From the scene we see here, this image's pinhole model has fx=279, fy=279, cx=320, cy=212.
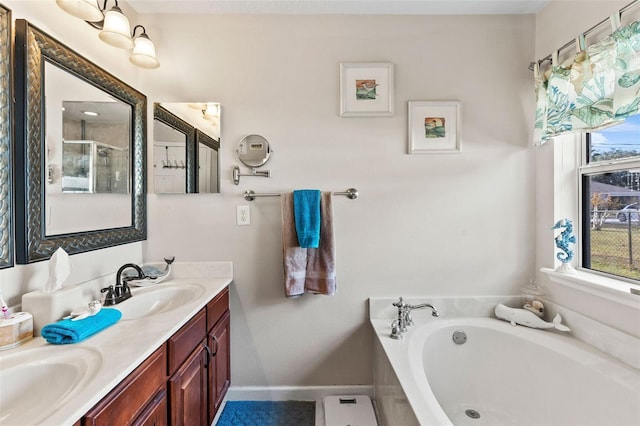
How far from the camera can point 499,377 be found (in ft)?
5.15

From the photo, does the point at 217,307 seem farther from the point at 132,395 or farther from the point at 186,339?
the point at 132,395

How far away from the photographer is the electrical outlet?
1.82 meters

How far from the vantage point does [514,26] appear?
1808 millimetres

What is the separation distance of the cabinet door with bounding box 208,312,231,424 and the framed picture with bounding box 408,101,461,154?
1598 mm

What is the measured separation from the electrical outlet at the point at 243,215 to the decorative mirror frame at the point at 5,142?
1.00m

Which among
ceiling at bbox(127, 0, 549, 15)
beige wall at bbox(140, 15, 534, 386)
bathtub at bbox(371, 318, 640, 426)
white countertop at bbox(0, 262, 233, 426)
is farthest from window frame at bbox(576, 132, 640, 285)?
white countertop at bbox(0, 262, 233, 426)

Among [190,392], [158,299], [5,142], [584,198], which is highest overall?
[5,142]

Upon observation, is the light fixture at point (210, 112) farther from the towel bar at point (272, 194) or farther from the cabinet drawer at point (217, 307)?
the cabinet drawer at point (217, 307)

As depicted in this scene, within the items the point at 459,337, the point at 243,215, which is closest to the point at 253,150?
the point at 243,215

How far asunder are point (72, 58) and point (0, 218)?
0.78 m

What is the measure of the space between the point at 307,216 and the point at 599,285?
1531 millimetres

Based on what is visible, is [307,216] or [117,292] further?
[307,216]

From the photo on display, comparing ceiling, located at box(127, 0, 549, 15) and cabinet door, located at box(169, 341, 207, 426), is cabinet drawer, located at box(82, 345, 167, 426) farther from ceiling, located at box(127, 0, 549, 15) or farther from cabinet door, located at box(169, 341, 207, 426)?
ceiling, located at box(127, 0, 549, 15)

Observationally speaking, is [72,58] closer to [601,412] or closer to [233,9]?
[233,9]
